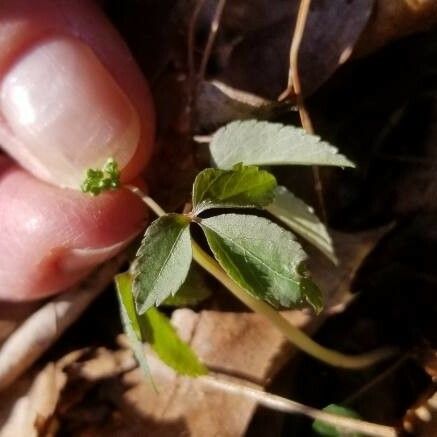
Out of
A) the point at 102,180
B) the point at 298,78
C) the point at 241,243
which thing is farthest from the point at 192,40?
the point at 241,243

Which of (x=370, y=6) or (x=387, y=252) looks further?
(x=387, y=252)

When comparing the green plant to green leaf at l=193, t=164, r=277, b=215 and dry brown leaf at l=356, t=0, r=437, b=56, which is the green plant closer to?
green leaf at l=193, t=164, r=277, b=215

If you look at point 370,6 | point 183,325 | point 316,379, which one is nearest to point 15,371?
point 183,325

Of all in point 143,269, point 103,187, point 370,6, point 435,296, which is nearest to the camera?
point 143,269

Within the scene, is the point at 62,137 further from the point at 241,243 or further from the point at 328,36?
the point at 328,36

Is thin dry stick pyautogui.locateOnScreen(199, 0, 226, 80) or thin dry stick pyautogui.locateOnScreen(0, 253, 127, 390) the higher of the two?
thin dry stick pyautogui.locateOnScreen(199, 0, 226, 80)

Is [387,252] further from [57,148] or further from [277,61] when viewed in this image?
[57,148]

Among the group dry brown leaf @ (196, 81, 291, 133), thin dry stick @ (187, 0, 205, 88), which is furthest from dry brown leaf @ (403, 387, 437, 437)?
thin dry stick @ (187, 0, 205, 88)
